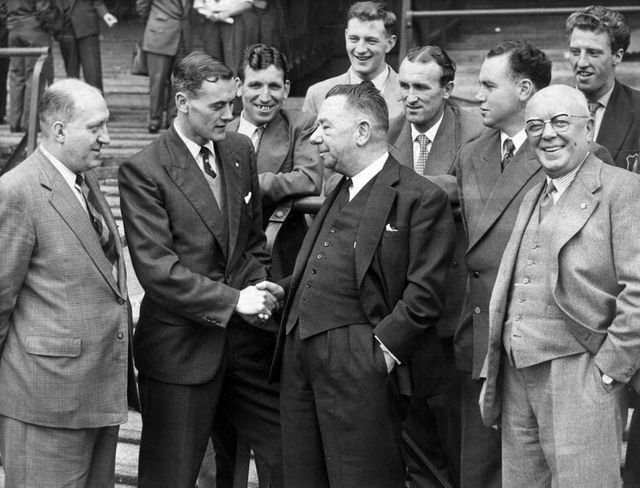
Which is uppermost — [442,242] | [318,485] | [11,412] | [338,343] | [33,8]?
[33,8]

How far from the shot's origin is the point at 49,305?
149 inches

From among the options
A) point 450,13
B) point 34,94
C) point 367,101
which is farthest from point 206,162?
point 450,13

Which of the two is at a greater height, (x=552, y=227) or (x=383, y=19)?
(x=383, y=19)

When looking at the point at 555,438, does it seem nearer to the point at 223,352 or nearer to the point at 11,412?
the point at 223,352

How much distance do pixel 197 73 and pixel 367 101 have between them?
2.32ft

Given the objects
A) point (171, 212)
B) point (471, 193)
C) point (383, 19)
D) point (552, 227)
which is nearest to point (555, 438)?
point (552, 227)

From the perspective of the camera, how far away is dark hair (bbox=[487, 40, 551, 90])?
4.20 meters

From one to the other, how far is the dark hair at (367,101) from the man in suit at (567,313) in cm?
58

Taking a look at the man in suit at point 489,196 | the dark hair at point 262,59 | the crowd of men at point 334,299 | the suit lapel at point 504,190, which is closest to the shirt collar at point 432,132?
the crowd of men at point 334,299

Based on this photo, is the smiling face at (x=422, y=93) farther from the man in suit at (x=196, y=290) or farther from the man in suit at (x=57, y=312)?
the man in suit at (x=57, y=312)

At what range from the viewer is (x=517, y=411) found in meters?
3.67

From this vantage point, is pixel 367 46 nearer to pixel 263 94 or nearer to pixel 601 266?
pixel 263 94

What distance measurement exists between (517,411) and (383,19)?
2515 mm

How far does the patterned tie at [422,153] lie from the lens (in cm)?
449
